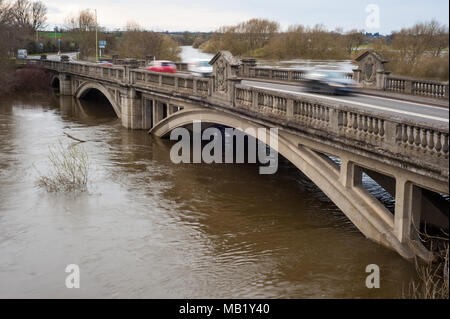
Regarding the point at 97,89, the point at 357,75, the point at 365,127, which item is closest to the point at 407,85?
the point at 357,75

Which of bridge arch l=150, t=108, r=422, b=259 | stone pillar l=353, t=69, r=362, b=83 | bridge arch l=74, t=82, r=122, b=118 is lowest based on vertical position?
bridge arch l=150, t=108, r=422, b=259

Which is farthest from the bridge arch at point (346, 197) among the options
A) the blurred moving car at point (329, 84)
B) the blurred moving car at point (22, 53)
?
the blurred moving car at point (22, 53)

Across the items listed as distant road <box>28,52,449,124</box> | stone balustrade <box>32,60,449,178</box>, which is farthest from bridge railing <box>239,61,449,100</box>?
distant road <box>28,52,449,124</box>

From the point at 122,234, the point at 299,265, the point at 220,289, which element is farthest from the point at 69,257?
the point at 299,265

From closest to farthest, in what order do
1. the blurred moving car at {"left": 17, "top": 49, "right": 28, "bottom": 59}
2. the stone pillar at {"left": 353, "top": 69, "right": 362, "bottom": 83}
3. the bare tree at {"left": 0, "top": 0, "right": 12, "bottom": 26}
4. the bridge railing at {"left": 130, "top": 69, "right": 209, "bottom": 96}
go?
the bridge railing at {"left": 130, "top": 69, "right": 209, "bottom": 96} < the stone pillar at {"left": 353, "top": 69, "right": 362, "bottom": 83} < the bare tree at {"left": 0, "top": 0, "right": 12, "bottom": 26} < the blurred moving car at {"left": 17, "top": 49, "right": 28, "bottom": 59}

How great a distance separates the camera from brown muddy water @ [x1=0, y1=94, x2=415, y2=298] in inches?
468

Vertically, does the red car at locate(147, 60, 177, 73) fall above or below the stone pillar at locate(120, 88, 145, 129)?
above

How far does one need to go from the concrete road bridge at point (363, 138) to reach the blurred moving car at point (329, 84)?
760mm

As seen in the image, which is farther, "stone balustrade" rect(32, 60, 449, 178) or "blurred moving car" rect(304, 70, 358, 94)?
"blurred moving car" rect(304, 70, 358, 94)

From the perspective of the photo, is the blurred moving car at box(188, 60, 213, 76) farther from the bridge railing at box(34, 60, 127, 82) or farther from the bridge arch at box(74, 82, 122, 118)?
the bridge arch at box(74, 82, 122, 118)

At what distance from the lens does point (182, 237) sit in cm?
1488

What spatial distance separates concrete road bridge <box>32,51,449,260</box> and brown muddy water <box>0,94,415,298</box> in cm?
109
